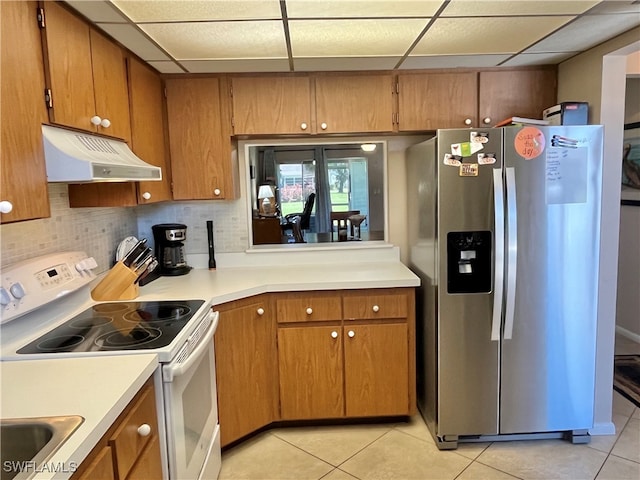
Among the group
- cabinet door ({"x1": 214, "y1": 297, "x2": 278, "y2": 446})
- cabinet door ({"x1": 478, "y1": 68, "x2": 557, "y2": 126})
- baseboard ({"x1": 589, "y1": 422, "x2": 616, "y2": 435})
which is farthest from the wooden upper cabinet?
baseboard ({"x1": 589, "y1": 422, "x2": 616, "y2": 435})

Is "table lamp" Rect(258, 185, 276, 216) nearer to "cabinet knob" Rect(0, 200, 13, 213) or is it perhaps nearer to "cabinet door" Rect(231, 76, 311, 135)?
"cabinet door" Rect(231, 76, 311, 135)

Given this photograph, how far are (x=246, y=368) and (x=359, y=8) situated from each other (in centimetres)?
184

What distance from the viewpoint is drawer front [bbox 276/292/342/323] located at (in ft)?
8.06

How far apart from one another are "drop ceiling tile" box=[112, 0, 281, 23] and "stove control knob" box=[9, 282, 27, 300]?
1101 millimetres

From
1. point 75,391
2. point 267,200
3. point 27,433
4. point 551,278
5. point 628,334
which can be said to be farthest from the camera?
point 628,334

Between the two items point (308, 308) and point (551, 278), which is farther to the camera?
point (308, 308)

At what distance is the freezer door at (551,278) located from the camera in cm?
217

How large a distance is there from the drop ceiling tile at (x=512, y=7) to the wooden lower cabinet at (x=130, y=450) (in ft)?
6.01

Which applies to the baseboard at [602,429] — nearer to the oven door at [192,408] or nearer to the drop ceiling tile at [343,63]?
the oven door at [192,408]

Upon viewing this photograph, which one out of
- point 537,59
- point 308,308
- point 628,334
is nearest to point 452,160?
point 537,59

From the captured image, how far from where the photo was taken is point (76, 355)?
57.3 inches

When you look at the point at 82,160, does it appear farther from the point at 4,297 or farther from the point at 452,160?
the point at 452,160

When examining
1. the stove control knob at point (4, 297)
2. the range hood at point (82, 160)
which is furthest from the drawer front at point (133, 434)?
the range hood at point (82, 160)

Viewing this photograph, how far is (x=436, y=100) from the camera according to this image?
2682mm
